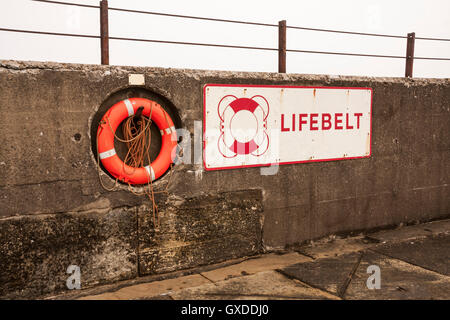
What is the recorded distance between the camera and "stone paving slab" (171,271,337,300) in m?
3.13

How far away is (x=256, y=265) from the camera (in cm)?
382

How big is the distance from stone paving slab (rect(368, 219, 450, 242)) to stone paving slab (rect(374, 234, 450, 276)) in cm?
12

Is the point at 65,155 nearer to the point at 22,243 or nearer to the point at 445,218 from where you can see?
the point at 22,243

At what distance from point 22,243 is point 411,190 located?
4.15m

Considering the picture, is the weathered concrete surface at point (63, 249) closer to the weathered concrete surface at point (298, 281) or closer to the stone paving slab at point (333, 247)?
the weathered concrete surface at point (298, 281)

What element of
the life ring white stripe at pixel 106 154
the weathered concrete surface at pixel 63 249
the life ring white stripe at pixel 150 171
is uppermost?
the life ring white stripe at pixel 106 154

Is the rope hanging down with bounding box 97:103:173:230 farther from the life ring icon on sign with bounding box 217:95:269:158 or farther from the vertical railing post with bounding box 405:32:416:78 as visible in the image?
the vertical railing post with bounding box 405:32:416:78

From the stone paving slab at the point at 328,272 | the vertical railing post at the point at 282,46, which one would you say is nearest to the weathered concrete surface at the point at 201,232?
the stone paving slab at the point at 328,272

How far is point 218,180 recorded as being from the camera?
12.5ft

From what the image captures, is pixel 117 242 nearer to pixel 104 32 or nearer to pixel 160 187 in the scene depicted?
pixel 160 187

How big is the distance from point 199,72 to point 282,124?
97 cm

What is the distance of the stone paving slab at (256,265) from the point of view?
3.61 m

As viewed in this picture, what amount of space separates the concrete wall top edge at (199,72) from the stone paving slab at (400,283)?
6.01 feet
